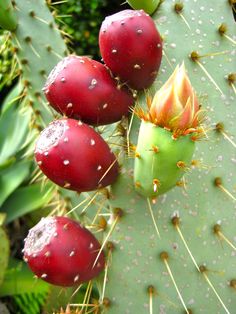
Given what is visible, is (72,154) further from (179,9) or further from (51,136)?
(179,9)

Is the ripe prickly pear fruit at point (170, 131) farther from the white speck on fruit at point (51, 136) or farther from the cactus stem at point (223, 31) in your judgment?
the cactus stem at point (223, 31)

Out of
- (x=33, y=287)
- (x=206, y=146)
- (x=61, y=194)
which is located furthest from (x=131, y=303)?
(x=33, y=287)

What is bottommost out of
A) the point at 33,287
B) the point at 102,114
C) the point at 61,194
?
the point at 33,287

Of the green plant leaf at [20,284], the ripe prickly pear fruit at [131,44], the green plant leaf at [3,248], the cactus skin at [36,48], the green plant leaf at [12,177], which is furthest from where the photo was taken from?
the green plant leaf at [12,177]

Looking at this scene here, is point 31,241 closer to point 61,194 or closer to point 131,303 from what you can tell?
point 131,303

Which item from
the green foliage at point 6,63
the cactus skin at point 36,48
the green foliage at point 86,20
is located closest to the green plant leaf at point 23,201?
the green foliage at point 6,63
